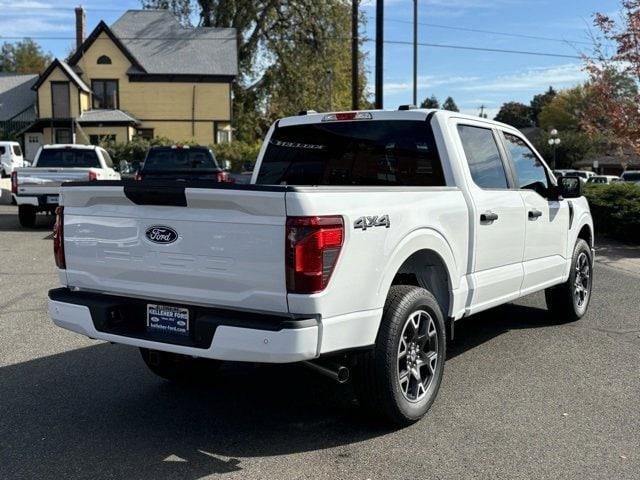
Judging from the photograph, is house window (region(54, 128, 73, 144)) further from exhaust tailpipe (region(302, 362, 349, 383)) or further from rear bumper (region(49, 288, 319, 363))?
exhaust tailpipe (region(302, 362, 349, 383))

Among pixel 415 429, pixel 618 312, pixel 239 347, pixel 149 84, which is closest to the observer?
pixel 239 347

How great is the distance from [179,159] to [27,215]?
3730 mm

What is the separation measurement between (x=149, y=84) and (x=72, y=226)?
40.9 meters

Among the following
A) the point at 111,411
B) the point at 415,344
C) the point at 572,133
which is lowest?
the point at 111,411

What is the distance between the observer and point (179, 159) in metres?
17.0

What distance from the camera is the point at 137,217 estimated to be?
4.09 meters

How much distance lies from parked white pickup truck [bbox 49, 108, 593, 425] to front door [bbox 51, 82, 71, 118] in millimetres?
39449

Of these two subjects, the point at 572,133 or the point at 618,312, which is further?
the point at 572,133

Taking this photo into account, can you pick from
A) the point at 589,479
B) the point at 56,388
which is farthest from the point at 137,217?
the point at 589,479

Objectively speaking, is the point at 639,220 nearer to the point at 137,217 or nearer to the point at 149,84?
the point at 137,217

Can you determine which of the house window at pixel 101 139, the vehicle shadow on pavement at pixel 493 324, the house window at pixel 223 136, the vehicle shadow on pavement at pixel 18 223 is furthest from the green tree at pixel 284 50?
the vehicle shadow on pavement at pixel 493 324

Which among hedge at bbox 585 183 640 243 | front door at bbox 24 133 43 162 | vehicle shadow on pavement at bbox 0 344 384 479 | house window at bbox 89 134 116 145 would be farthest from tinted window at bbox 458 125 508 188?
front door at bbox 24 133 43 162

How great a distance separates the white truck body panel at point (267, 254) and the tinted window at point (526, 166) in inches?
47.6

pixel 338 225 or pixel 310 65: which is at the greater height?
Answer: pixel 310 65
